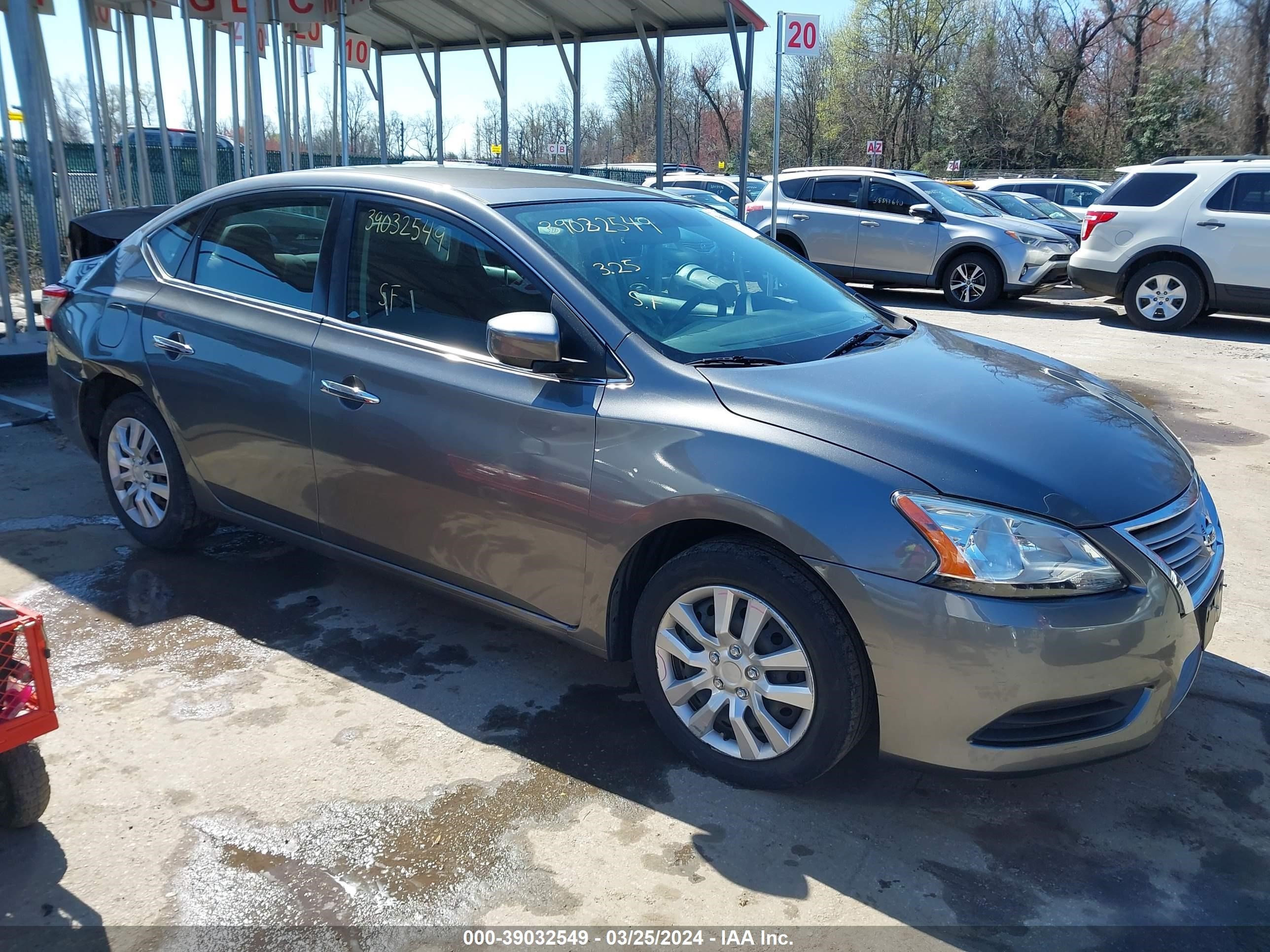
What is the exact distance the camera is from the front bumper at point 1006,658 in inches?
99.8

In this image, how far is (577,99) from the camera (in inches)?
396

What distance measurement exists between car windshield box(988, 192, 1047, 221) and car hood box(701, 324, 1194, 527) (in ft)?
44.3

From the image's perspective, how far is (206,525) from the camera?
4551 mm

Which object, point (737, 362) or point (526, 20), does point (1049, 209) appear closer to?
point (526, 20)

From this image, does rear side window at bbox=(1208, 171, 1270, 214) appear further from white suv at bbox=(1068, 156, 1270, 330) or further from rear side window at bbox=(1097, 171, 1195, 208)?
rear side window at bbox=(1097, 171, 1195, 208)

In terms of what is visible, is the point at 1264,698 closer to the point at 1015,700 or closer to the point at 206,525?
the point at 1015,700

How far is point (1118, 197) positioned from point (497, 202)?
10.7 meters

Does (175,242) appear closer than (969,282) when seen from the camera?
Yes

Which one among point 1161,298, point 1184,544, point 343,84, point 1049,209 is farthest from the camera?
point 1049,209

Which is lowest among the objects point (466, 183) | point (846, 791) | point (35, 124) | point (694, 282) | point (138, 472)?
point (846, 791)

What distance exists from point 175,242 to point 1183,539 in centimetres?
412

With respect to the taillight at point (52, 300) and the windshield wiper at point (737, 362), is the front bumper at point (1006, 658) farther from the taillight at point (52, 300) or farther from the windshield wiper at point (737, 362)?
the taillight at point (52, 300)

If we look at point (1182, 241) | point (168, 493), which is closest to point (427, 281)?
point (168, 493)

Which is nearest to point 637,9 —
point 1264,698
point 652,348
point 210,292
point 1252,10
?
point 210,292
